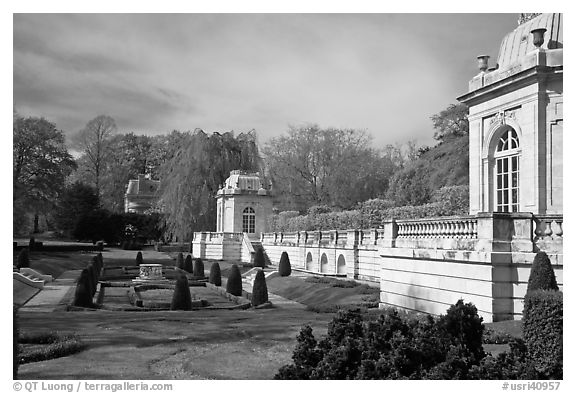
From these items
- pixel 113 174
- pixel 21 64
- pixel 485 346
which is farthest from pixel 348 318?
pixel 113 174

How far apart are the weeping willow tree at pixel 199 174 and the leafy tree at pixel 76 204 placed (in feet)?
28.7

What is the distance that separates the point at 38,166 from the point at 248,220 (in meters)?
14.9

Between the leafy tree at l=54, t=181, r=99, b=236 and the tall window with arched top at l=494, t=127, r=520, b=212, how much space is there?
42.4 m

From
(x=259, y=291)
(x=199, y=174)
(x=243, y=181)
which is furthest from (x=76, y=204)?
(x=259, y=291)

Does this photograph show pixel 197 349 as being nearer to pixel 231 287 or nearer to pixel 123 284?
pixel 231 287

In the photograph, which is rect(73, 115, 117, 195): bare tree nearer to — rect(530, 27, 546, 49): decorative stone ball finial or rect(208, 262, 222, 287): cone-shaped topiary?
rect(208, 262, 222, 287): cone-shaped topiary

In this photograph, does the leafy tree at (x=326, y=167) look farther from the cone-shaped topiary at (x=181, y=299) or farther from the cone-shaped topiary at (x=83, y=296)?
the cone-shaped topiary at (x=83, y=296)

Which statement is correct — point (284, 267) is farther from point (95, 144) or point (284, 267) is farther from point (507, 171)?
point (507, 171)

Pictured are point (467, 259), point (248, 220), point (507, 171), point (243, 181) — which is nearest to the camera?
point (467, 259)

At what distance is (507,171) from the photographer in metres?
13.7

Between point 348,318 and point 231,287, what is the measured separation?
1654cm

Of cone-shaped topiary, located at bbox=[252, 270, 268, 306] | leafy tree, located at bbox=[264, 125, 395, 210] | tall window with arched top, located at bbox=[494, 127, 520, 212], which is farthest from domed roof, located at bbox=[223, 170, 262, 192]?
tall window with arched top, located at bbox=[494, 127, 520, 212]

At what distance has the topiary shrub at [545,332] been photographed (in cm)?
788

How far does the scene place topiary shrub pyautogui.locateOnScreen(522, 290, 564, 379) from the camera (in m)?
7.88
